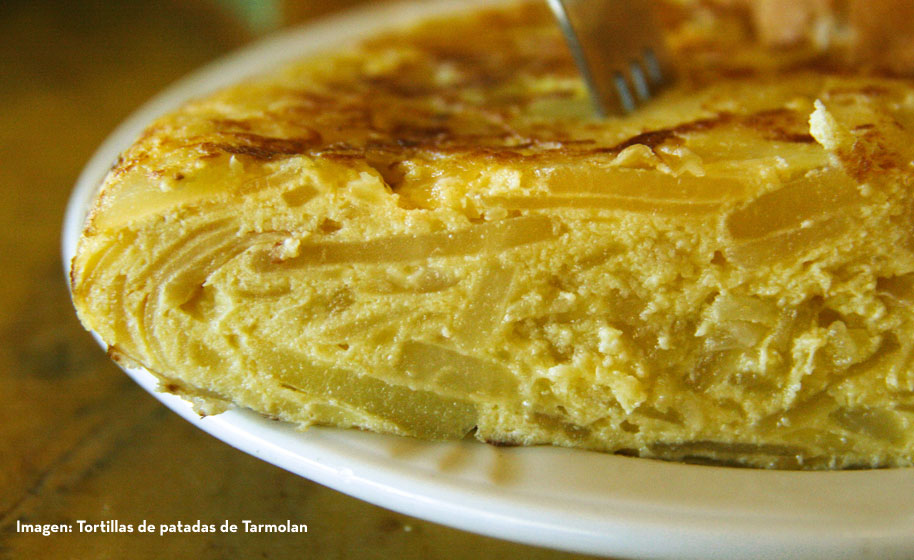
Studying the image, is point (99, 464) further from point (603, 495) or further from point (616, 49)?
point (616, 49)

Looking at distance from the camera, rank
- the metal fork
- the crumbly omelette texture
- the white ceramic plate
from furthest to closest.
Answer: the metal fork → the crumbly omelette texture → the white ceramic plate

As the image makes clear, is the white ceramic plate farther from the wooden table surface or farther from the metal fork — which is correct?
the metal fork

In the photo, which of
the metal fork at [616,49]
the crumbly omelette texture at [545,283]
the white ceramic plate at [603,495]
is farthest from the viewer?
the metal fork at [616,49]

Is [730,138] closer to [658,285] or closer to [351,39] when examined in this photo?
[658,285]

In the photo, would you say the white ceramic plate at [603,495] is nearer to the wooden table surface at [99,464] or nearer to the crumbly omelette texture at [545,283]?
the crumbly omelette texture at [545,283]

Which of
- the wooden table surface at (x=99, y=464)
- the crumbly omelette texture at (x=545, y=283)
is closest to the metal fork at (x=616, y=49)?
the crumbly omelette texture at (x=545, y=283)

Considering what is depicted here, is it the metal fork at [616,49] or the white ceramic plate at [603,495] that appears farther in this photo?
the metal fork at [616,49]

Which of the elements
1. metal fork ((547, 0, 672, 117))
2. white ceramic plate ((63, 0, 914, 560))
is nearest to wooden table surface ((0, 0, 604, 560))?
white ceramic plate ((63, 0, 914, 560))
